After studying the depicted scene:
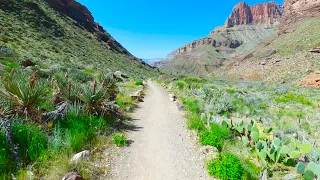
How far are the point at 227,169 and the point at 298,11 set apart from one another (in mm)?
82355

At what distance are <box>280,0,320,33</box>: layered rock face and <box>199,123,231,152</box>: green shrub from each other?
69.2 meters

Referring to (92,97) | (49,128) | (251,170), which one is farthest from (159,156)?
(92,97)

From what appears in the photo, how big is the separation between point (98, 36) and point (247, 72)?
150 ft

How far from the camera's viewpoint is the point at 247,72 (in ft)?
161

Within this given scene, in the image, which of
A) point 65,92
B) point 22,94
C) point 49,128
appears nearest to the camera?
point 22,94

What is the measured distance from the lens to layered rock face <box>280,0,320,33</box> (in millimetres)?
61219

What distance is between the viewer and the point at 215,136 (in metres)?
5.84

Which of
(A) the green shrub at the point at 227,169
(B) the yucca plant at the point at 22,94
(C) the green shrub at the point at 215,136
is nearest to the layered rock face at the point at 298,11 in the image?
(C) the green shrub at the point at 215,136

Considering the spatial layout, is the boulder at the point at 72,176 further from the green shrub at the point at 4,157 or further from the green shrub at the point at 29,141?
the green shrub at the point at 4,157

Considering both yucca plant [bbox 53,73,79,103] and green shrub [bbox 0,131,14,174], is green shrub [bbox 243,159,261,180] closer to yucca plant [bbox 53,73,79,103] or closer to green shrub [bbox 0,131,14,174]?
green shrub [bbox 0,131,14,174]

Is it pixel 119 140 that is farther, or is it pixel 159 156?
pixel 119 140

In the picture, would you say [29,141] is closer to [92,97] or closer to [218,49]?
[92,97]

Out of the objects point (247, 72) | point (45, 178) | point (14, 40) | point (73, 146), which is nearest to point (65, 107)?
point (73, 146)

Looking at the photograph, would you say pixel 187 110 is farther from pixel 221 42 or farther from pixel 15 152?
pixel 221 42
